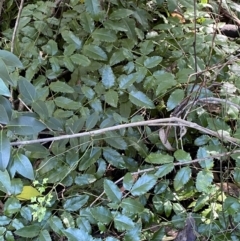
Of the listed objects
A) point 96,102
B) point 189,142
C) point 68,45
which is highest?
point 68,45

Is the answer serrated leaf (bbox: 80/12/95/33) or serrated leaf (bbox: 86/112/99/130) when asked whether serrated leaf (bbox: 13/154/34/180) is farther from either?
serrated leaf (bbox: 80/12/95/33)

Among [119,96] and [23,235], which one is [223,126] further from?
[23,235]

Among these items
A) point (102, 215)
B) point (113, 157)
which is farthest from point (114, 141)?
point (102, 215)

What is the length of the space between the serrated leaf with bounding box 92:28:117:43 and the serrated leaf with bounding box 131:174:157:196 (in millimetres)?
552

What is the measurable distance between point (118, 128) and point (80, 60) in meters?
0.36

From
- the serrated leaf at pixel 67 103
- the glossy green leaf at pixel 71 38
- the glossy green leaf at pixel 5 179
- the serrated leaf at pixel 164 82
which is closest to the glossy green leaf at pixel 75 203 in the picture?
the glossy green leaf at pixel 5 179

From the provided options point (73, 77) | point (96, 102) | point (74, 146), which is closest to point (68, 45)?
point (73, 77)

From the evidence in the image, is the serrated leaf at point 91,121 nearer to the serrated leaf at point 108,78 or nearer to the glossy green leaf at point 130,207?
the serrated leaf at point 108,78

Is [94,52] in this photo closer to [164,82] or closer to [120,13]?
[120,13]

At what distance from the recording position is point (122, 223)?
108 centimetres

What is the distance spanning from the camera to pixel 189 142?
4.67ft

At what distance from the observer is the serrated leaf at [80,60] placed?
139cm

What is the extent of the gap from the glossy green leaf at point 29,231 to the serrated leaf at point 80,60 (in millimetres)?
579

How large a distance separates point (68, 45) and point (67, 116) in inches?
12.3
